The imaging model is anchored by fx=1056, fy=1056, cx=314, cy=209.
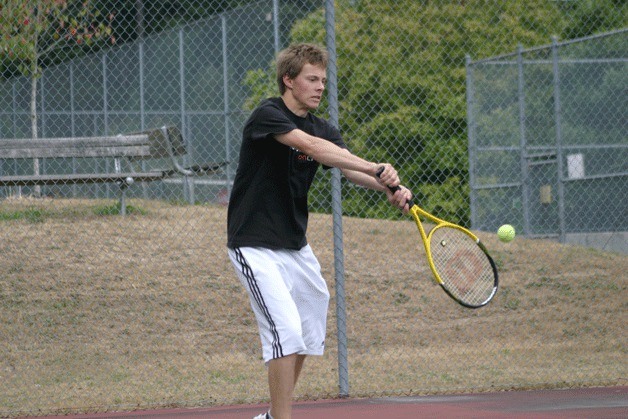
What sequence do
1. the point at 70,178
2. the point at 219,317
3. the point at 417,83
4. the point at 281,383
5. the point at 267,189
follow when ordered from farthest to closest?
the point at 417,83 < the point at 219,317 < the point at 70,178 < the point at 267,189 < the point at 281,383

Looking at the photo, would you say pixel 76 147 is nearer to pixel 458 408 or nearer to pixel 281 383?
pixel 458 408

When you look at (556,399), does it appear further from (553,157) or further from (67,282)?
(553,157)

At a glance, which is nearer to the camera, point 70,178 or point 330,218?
point 70,178

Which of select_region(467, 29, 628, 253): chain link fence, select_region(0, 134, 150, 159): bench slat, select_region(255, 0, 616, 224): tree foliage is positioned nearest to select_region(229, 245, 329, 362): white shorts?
select_region(0, 134, 150, 159): bench slat

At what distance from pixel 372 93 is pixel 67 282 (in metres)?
5.50

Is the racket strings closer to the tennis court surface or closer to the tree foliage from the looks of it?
the tennis court surface

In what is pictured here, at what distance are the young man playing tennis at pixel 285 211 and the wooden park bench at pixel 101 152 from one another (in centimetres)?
438

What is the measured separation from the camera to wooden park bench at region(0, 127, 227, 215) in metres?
9.22

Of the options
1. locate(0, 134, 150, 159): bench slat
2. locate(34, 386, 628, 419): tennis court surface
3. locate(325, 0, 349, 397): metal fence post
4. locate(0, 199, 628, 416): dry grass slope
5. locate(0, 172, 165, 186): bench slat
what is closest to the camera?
locate(34, 386, 628, 419): tennis court surface

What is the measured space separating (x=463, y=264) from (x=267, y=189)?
1.39 metres

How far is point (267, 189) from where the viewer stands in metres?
4.71

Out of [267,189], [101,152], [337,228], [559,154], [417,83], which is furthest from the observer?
[417,83]

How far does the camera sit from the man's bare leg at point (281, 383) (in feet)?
15.0

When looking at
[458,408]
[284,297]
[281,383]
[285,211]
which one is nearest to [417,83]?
[458,408]
